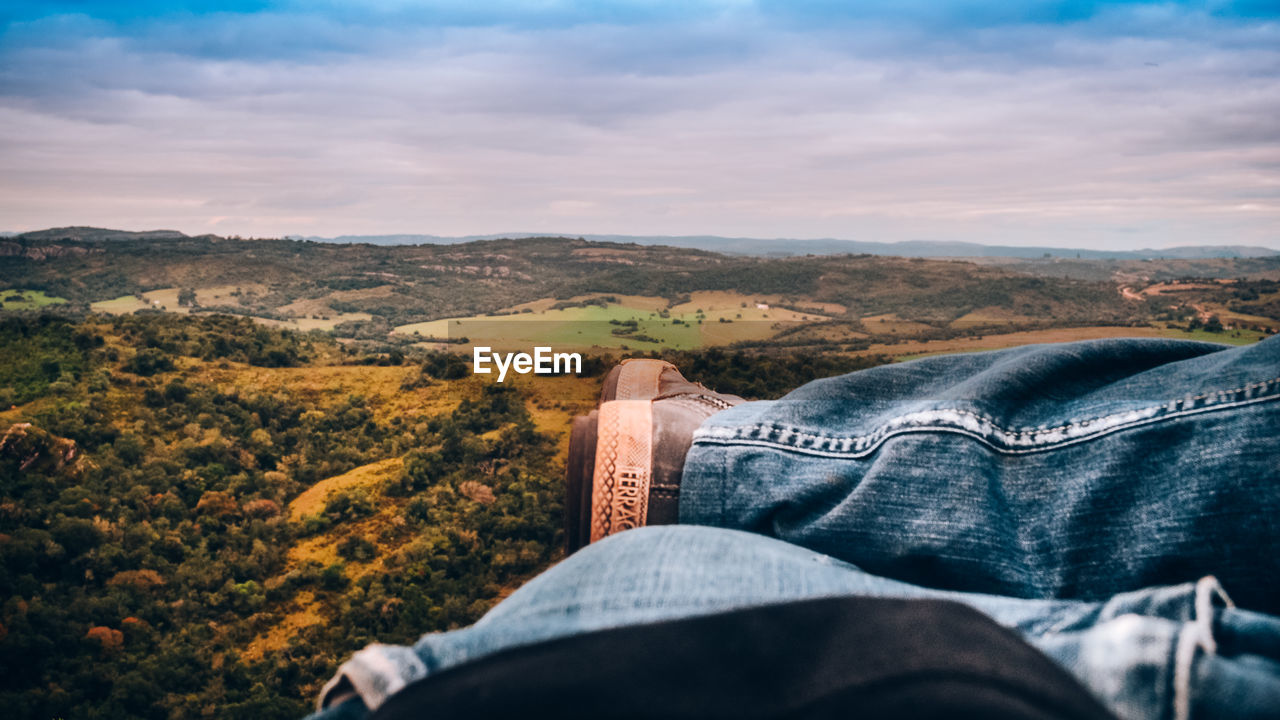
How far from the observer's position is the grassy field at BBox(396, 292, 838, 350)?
136 ft

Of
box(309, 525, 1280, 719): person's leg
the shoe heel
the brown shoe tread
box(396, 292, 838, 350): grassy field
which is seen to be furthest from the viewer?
box(396, 292, 838, 350): grassy field

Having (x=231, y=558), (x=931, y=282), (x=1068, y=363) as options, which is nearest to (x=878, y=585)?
(x=1068, y=363)

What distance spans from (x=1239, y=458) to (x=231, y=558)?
37.0 meters

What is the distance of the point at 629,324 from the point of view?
152 feet

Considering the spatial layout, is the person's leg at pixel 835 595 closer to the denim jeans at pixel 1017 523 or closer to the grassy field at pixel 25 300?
the denim jeans at pixel 1017 523

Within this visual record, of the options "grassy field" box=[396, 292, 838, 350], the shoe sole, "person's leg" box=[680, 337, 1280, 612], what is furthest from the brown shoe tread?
"grassy field" box=[396, 292, 838, 350]

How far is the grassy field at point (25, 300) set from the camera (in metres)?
61.4

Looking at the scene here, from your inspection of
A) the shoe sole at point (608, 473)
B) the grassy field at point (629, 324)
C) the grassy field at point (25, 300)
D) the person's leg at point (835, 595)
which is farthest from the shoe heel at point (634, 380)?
the grassy field at point (25, 300)

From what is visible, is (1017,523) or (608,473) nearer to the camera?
(1017,523)

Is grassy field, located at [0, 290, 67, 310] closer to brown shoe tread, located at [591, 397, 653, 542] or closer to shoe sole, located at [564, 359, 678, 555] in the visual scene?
shoe sole, located at [564, 359, 678, 555]

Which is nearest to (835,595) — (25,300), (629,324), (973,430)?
(973,430)

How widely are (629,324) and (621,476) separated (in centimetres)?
4489

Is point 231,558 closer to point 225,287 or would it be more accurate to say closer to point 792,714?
point 792,714

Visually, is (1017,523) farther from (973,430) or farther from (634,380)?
(634,380)
